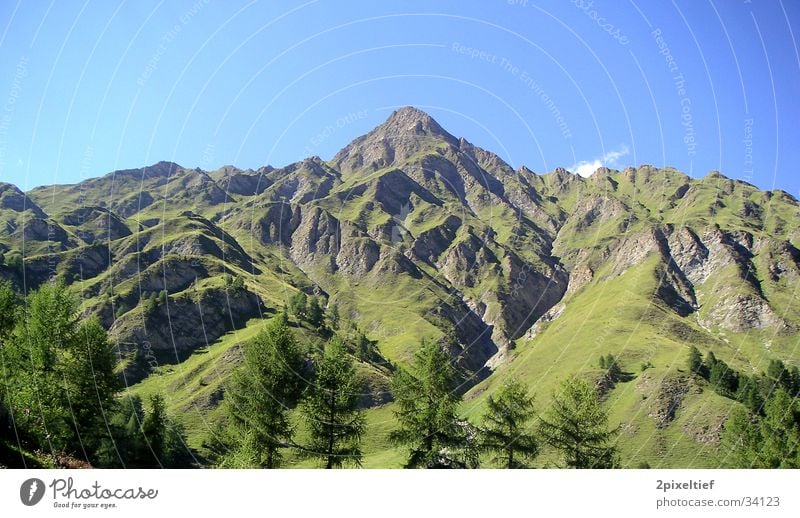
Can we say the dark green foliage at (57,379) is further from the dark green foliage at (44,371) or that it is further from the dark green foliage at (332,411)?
the dark green foliage at (332,411)

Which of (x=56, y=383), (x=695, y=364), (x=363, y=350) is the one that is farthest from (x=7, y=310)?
(x=695, y=364)

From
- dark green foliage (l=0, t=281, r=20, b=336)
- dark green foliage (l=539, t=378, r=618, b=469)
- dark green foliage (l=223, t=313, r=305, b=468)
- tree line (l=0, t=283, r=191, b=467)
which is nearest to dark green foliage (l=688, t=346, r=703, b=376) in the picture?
dark green foliage (l=539, t=378, r=618, b=469)

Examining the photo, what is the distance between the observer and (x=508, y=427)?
36625 mm

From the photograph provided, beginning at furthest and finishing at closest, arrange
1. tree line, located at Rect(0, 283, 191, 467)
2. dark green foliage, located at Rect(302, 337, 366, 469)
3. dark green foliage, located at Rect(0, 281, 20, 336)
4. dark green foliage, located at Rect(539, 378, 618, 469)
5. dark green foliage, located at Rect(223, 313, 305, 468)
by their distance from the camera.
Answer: dark green foliage, located at Rect(0, 281, 20, 336), dark green foliage, located at Rect(539, 378, 618, 469), dark green foliage, located at Rect(223, 313, 305, 468), dark green foliage, located at Rect(302, 337, 366, 469), tree line, located at Rect(0, 283, 191, 467)

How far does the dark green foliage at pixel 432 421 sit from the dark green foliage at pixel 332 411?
2954 mm

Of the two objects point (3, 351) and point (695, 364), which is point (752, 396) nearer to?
point (695, 364)

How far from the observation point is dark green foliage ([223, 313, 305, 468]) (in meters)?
32.6

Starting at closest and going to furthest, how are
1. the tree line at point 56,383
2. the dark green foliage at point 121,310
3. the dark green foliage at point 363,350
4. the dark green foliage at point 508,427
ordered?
the tree line at point 56,383
the dark green foliage at point 508,427
the dark green foliage at point 363,350
the dark green foliage at point 121,310

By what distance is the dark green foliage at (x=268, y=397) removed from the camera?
107 ft

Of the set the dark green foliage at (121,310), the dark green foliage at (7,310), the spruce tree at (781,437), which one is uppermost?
the dark green foliage at (121,310)
